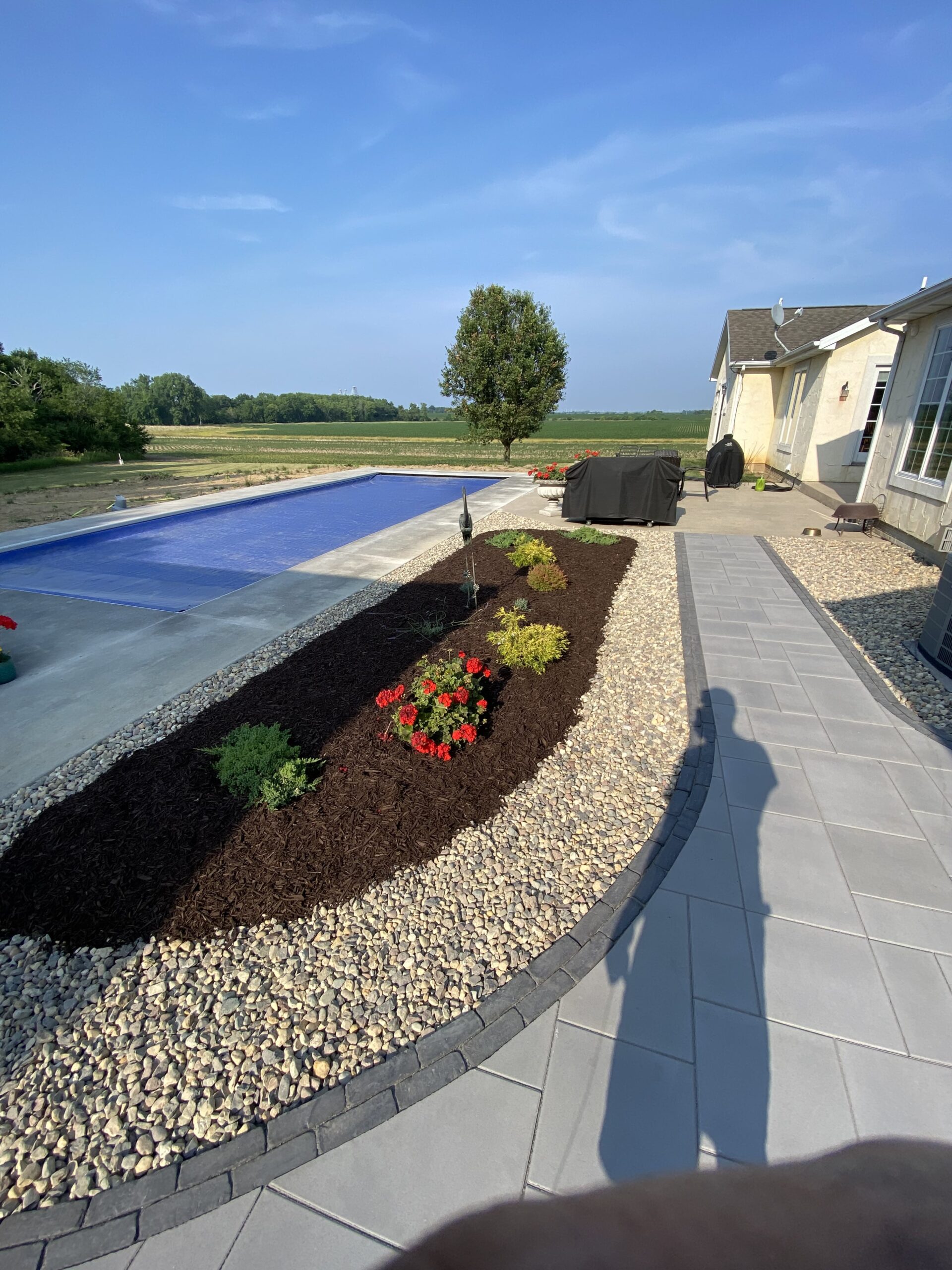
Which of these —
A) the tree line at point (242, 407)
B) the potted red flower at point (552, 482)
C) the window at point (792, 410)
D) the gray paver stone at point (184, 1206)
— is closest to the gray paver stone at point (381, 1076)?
the gray paver stone at point (184, 1206)

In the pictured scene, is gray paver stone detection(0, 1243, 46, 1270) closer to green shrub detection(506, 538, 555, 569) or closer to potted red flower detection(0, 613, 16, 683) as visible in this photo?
potted red flower detection(0, 613, 16, 683)

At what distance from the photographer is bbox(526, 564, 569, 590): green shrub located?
682cm

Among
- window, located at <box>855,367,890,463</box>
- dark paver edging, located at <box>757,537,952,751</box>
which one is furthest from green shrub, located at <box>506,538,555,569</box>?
window, located at <box>855,367,890,463</box>

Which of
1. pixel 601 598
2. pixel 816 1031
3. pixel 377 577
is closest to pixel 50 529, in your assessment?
pixel 377 577

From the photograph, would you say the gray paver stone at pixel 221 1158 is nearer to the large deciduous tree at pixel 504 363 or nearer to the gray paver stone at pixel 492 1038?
the gray paver stone at pixel 492 1038

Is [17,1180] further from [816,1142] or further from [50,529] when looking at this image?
[50,529]

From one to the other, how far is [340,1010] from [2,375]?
3995cm

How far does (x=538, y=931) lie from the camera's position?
253 centimetres

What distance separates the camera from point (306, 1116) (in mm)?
1883

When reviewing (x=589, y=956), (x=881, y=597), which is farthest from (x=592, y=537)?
(x=589, y=956)

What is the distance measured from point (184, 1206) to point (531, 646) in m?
3.92

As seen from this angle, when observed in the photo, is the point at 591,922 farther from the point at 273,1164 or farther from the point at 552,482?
the point at 552,482

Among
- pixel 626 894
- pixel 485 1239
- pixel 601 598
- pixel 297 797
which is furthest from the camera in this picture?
pixel 601 598

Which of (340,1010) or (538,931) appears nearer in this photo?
(340,1010)
